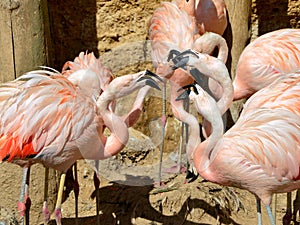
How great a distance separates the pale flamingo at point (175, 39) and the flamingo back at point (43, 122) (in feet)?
3.34

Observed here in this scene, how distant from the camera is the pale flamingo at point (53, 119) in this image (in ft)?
16.2

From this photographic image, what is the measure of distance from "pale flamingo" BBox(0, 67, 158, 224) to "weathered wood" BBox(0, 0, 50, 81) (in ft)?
1.12

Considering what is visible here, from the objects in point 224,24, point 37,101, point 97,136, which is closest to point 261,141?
point 97,136

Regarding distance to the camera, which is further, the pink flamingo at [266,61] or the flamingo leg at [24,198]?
the pink flamingo at [266,61]

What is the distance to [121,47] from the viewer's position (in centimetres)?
661

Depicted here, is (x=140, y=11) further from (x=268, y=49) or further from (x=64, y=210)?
(x=64, y=210)

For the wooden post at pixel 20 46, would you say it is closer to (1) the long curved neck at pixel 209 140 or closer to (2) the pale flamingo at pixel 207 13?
(2) the pale flamingo at pixel 207 13

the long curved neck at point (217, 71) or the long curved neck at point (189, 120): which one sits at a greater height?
the long curved neck at point (217, 71)

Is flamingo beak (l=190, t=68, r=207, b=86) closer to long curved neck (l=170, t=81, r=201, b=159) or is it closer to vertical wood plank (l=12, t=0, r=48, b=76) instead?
long curved neck (l=170, t=81, r=201, b=159)

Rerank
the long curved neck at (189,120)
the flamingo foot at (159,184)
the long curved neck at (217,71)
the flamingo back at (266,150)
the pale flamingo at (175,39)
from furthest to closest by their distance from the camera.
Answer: the flamingo foot at (159,184) < the pale flamingo at (175,39) < the long curved neck at (217,71) < the long curved neck at (189,120) < the flamingo back at (266,150)

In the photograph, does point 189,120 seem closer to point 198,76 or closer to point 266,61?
point 198,76

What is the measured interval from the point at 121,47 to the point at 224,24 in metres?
0.89

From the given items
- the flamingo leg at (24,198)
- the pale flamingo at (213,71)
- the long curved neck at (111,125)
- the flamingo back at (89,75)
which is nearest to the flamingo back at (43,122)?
the long curved neck at (111,125)

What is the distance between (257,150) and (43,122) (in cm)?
133
